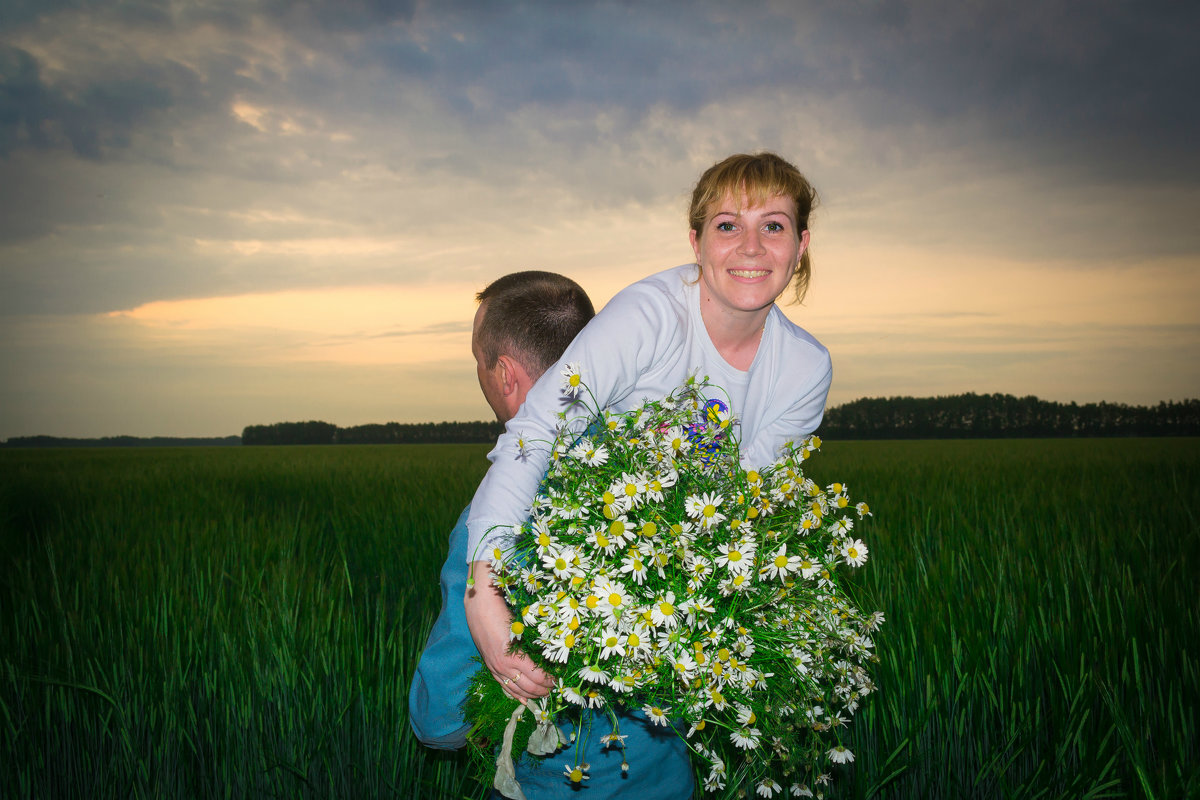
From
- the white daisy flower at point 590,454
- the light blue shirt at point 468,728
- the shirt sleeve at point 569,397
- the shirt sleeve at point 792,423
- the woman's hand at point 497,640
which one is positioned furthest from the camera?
the shirt sleeve at point 792,423

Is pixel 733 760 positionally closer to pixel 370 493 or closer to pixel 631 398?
pixel 631 398

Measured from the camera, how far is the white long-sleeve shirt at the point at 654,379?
1764 mm

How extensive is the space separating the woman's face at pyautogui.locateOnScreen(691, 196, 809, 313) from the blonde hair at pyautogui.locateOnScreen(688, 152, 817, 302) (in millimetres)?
27

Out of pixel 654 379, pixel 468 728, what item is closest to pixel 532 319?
pixel 654 379

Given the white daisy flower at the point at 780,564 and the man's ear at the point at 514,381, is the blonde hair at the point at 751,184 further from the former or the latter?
the white daisy flower at the point at 780,564

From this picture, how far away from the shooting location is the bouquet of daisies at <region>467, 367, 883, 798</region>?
55.2 inches

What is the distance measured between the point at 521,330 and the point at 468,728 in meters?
1.36

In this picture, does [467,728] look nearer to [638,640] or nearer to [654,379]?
[638,640]

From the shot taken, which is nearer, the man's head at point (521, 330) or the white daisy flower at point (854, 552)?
the white daisy flower at point (854, 552)

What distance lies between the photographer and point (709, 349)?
2496 millimetres

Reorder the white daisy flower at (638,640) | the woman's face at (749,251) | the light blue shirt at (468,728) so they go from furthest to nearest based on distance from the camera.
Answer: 1. the woman's face at (749,251)
2. the light blue shirt at (468,728)
3. the white daisy flower at (638,640)

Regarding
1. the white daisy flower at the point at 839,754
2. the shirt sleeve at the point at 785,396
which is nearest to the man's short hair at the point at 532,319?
the shirt sleeve at the point at 785,396

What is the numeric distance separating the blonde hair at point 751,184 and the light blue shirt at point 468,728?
1386mm

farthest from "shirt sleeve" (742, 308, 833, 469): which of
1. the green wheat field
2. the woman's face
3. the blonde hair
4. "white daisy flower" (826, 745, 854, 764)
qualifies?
"white daisy flower" (826, 745, 854, 764)
